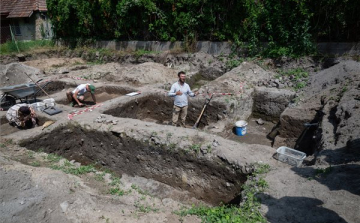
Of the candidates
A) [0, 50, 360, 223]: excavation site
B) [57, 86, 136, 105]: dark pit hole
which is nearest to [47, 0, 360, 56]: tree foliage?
[0, 50, 360, 223]: excavation site

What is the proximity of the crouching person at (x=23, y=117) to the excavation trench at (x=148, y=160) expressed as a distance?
1147 millimetres

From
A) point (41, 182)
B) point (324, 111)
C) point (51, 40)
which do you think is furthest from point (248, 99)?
point (51, 40)

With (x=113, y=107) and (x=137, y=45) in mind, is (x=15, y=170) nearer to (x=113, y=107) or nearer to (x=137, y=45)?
(x=113, y=107)

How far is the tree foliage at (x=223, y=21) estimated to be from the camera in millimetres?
10016

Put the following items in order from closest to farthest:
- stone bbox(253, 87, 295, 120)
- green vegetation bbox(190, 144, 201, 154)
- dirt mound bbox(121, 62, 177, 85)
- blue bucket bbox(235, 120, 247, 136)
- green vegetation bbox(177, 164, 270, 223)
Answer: green vegetation bbox(177, 164, 270, 223) < green vegetation bbox(190, 144, 201, 154) < blue bucket bbox(235, 120, 247, 136) < stone bbox(253, 87, 295, 120) < dirt mound bbox(121, 62, 177, 85)

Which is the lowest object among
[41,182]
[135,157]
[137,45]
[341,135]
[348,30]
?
[135,157]

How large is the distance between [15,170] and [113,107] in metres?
3.86

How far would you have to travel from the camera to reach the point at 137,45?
15461mm

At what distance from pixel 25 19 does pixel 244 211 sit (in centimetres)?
2589

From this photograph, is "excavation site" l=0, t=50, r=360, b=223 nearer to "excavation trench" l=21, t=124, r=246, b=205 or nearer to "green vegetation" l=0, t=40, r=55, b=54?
"excavation trench" l=21, t=124, r=246, b=205

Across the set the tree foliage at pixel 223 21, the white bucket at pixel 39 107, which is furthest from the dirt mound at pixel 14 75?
the tree foliage at pixel 223 21

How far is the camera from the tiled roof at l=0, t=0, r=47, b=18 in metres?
21.2

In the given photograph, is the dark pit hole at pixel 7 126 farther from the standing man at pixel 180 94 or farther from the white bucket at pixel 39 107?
the standing man at pixel 180 94

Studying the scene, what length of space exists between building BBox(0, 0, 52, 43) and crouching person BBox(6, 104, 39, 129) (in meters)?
16.8
